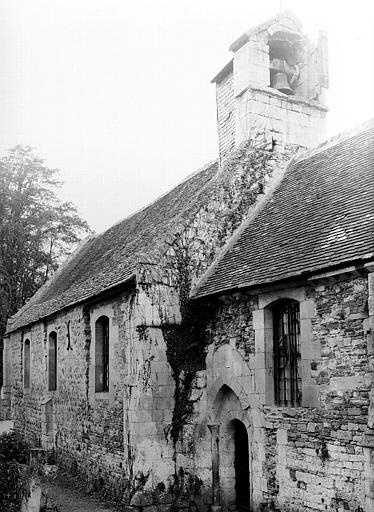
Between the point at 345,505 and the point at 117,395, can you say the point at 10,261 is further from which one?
the point at 345,505

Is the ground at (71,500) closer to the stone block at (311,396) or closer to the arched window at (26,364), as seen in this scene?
the stone block at (311,396)

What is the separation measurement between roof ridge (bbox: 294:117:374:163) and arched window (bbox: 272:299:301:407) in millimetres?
4808

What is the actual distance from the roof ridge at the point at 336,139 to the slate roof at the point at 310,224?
0.11 ft

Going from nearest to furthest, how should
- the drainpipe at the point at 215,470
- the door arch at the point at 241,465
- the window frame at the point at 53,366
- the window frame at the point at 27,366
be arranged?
the door arch at the point at 241,465
the drainpipe at the point at 215,470
the window frame at the point at 53,366
the window frame at the point at 27,366

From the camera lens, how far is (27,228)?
31156 mm

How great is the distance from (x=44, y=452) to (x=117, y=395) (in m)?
4.45

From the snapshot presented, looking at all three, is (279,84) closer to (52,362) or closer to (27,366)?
(52,362)

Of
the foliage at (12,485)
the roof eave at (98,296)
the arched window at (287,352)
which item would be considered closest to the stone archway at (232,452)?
the arched window at (287,352)

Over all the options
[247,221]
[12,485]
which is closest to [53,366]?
[247,221]

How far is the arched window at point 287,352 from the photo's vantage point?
10.7 meters

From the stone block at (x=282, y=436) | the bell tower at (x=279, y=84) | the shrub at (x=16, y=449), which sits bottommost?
the shrub at (x=16, y=449)

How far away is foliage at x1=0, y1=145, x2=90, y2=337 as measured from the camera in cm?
3038

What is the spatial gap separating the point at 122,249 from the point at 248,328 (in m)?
7.14

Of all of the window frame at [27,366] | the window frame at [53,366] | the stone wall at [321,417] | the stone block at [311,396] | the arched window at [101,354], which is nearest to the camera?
the stone wall at [321,417]
